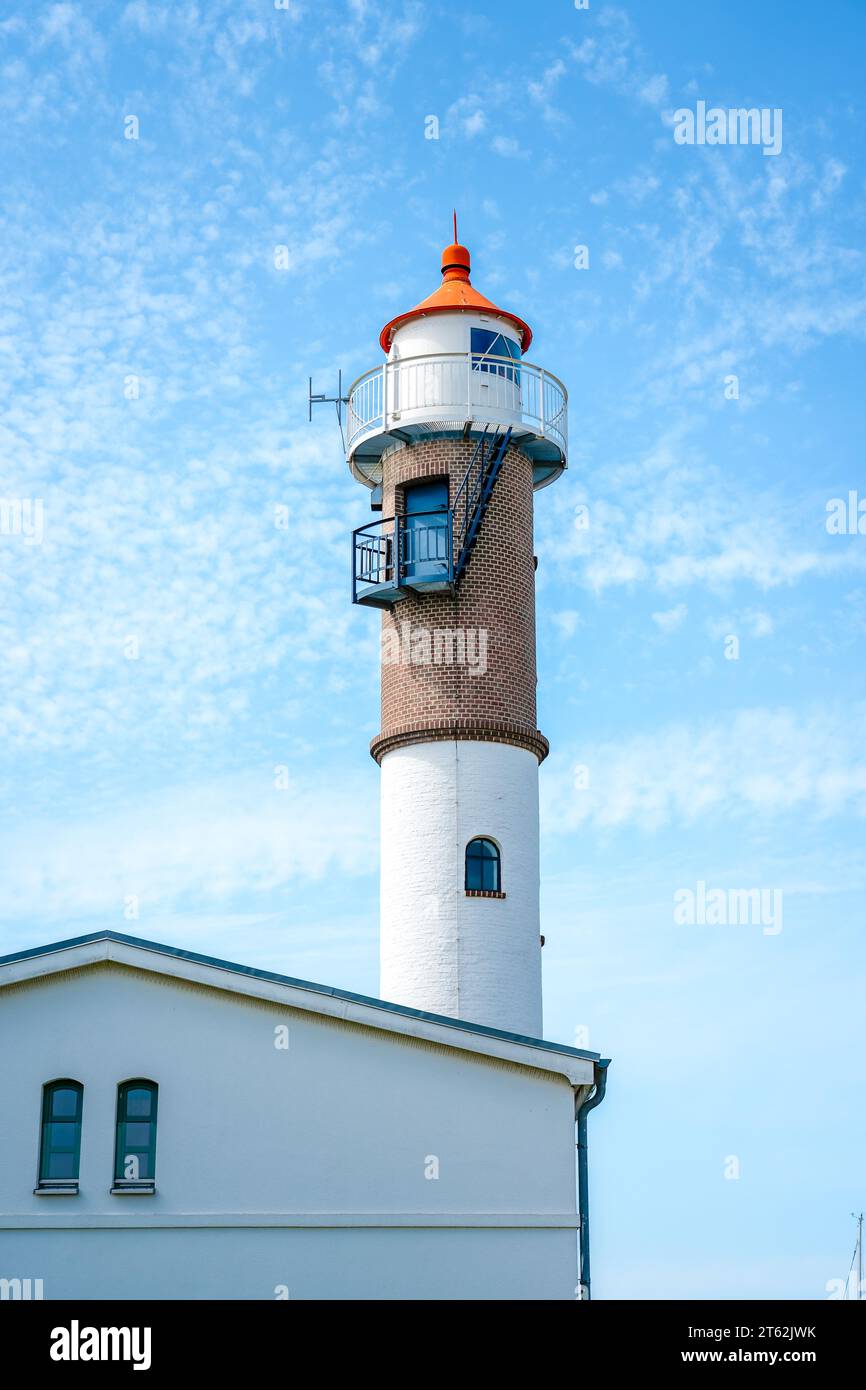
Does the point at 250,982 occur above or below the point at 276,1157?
above

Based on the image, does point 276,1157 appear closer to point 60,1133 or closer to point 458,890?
point 60,1133

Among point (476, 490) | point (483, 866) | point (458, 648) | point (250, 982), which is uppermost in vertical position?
point (476, 490)

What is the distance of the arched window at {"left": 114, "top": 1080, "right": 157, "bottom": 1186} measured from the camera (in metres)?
21.2

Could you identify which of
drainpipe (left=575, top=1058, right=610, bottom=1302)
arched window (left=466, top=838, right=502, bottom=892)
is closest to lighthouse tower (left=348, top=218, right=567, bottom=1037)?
arched window (left=466, top=838, right=502, bottom=892)

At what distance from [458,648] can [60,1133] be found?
1090 centimetres

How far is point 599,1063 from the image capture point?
2212cm

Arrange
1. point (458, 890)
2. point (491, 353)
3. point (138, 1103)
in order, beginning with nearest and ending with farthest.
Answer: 1. point (138, 1103)
2. point (458, 890)
3. point (491, 353)

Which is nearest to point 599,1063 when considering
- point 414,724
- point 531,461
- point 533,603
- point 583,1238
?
point 583,1238

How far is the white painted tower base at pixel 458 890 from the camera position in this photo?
89.8ft

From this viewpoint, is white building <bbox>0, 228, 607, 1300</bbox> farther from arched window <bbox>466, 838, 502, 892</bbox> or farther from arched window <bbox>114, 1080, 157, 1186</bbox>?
arched window <bbox>466, 838, 502, 892</bbox>

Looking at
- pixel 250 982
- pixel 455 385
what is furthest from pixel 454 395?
pixel 250 982

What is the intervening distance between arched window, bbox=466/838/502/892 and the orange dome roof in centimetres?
945

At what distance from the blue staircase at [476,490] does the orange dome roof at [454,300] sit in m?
2.38

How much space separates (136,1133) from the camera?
21.3 meters
